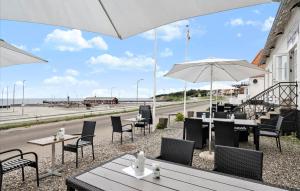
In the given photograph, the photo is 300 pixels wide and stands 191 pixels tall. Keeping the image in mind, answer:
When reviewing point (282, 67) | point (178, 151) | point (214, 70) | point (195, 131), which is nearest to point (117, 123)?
point (195, 131)

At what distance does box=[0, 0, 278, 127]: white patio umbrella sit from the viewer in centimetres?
233

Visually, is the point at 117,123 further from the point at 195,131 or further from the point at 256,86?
the point at 256,86

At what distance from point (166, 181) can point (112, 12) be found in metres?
1.97

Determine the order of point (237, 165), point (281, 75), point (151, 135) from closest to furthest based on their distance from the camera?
1. point (237, 165)
2. point (151, 135)
3. point (281, 75)

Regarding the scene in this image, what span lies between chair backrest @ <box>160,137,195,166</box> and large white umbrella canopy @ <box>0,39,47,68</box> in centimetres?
301

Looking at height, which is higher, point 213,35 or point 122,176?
point 213,35

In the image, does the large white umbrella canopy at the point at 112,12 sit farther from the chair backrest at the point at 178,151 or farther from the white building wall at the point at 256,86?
the white building wall at the point at 256,86

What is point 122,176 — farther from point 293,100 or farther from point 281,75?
point 281,75

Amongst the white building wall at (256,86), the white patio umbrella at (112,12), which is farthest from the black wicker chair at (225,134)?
the white building wall at (256,86)

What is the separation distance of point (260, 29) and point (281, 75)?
465cm

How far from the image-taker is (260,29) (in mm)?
16422

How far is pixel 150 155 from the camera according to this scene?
7457 millimetres

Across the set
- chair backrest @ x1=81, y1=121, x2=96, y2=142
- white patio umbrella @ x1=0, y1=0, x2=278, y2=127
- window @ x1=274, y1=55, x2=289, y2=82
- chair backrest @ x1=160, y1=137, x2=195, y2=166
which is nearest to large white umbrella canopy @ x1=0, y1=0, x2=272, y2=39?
white patio umbrella @ x1=0, y1=0, x2=278, y2=127

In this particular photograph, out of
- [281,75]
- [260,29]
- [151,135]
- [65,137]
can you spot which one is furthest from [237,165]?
[260,29]
